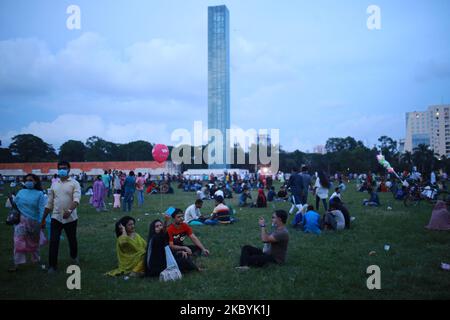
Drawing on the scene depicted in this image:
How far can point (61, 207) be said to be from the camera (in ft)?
21.6

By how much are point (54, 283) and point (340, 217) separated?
7607mm

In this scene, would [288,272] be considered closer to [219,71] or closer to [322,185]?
[322,185]

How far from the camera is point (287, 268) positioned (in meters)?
6.59

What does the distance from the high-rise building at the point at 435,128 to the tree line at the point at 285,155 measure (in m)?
61.9

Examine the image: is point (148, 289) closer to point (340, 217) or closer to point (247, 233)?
point (247, 233)

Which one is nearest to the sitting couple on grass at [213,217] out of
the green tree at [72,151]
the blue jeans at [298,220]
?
the blue jeans at [298,220]

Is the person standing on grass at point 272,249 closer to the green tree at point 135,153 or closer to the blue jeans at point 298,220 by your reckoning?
the blue jeans at point 298,220

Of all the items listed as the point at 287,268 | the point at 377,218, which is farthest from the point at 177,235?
the point at 377,218

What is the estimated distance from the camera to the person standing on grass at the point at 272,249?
21.5 ft

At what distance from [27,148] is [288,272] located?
9316 cm
